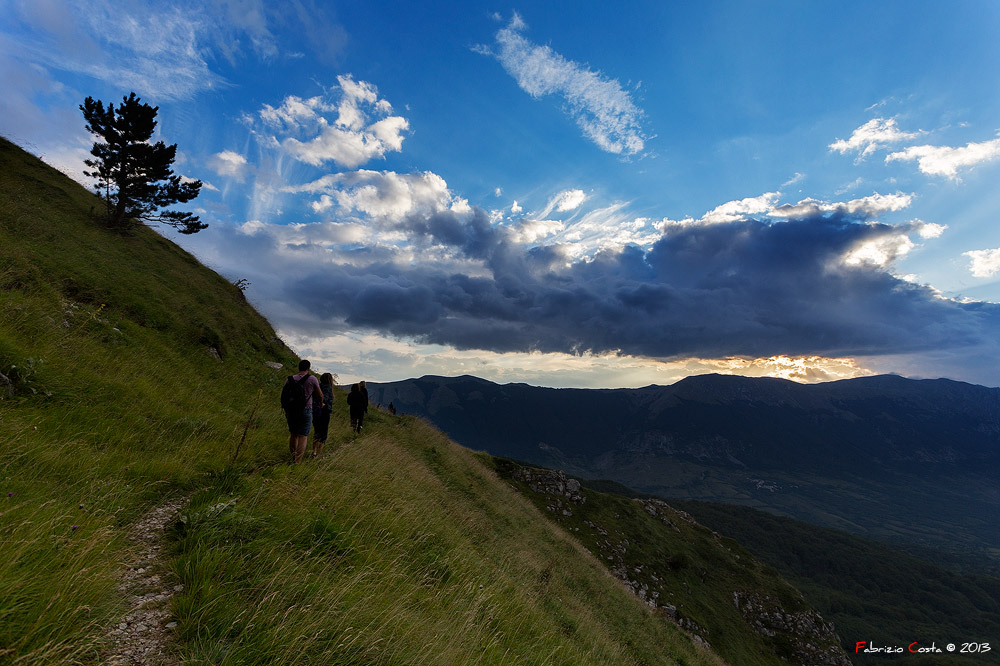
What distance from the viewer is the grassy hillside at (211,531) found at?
3691mm

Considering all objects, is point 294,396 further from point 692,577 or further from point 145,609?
point 692,577

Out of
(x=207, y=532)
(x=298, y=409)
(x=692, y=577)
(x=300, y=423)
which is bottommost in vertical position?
(x=692, y=577)

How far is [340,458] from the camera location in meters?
10.6

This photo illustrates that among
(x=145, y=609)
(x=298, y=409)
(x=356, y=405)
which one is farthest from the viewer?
(x=356, y=405)

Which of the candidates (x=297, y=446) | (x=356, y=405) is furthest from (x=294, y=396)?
(x=356, y=405)

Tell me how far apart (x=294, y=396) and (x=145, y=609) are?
263 inches

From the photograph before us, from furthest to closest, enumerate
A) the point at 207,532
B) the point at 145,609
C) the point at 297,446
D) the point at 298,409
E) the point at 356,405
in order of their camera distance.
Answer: the point at 356,405, the point at 297,446, the point at 298,409, the point at 207,532, the point at 145,609

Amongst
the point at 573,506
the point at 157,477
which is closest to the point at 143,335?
the point at 157,477

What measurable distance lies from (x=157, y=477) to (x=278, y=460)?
3579 millimetres

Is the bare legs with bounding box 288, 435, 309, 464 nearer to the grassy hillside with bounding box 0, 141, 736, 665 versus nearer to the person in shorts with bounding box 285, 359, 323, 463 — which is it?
the person in shorts with bounding box 285, 359, 323, 463

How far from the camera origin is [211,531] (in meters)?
5.13

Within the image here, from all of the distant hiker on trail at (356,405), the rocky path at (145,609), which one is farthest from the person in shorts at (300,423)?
the distant hiker on trail at (356,405)

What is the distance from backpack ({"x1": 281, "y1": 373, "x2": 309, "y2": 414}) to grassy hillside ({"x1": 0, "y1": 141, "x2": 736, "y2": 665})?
128cm

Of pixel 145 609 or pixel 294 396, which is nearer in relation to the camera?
pixel 145 609
